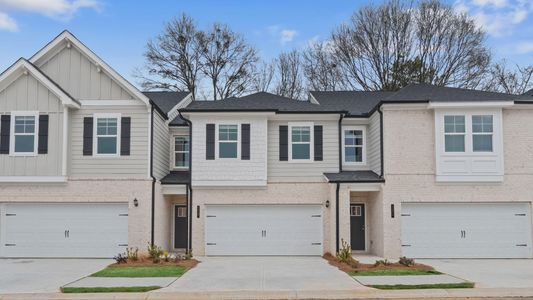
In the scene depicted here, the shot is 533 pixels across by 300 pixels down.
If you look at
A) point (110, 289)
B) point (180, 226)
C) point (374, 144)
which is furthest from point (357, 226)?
point (110, 289)

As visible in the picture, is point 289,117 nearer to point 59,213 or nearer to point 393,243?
point 393,243

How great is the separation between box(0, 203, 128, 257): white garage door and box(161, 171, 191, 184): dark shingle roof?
1893mm

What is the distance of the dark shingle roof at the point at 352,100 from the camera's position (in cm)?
2286

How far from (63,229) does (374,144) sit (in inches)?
462

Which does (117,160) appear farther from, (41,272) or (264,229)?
(264,229)

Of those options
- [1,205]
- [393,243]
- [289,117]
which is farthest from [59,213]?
[393,243]

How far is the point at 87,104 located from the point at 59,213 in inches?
159

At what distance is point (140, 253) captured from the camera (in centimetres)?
1936

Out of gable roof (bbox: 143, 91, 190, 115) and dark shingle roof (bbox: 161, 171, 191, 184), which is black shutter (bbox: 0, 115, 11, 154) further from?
gable roof (bbox: 143, 91, 190, 115)

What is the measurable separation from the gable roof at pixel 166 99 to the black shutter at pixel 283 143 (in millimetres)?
4869

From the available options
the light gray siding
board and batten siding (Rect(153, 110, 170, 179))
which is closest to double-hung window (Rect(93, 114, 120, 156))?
board and batten siding (Rect(153, 110, 170, 179))

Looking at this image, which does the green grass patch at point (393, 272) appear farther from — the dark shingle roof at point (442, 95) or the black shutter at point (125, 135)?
the black shutter at point (125, 135)

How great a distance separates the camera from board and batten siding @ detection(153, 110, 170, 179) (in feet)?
67.1

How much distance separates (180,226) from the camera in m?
22.3
